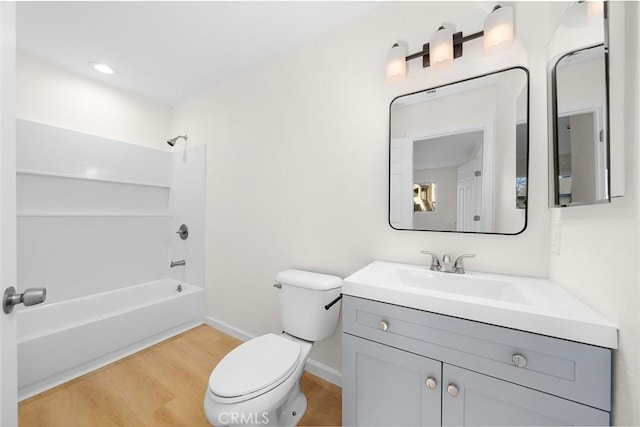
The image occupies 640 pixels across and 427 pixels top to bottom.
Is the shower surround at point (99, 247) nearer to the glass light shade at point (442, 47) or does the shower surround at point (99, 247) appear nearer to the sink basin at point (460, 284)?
the sink basin at point (460, 284)

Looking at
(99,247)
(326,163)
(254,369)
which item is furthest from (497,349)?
(99,247)

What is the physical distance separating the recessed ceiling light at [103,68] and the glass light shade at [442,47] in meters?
2.60

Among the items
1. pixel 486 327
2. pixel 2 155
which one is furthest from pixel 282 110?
pixel 486 327

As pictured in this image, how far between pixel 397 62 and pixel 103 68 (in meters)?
2.49

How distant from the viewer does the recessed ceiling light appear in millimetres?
2096

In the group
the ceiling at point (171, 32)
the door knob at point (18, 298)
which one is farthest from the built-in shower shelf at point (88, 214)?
the door knob at point (18, 298)

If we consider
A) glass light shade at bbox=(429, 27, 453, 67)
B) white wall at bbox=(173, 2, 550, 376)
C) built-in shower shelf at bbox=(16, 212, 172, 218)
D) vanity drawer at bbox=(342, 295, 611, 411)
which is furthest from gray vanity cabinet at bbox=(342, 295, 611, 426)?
built-in shower shelf at bbox=(16, 212, 172, 218)

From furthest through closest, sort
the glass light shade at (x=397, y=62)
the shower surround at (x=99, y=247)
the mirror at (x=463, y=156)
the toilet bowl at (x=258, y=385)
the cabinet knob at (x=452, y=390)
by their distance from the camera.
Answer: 1. the shower surround at (x=99, y=247)
2. the glass light shade at (x=397, y=62)
3. the mirror at (x=463, y=156)
4. the toilet bowl at (x=258, y=385)
5. the cabinet knob at (x=452, y=390)

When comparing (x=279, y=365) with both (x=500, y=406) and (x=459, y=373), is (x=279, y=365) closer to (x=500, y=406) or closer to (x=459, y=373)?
(x=459, y=373)

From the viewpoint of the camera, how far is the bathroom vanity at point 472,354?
72 centimetres

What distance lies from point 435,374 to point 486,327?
0.89 ft

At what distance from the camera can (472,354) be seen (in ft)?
2.84

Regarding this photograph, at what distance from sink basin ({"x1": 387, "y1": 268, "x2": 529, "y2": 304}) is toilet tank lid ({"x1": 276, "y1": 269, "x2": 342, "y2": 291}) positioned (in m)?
0.38

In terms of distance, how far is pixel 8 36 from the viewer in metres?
0.66
